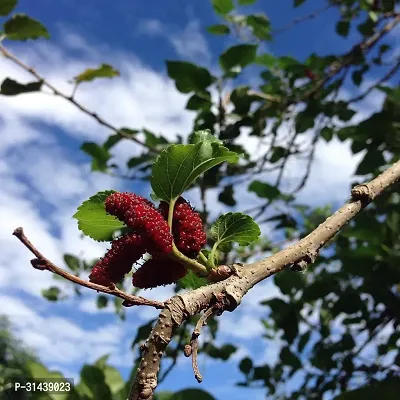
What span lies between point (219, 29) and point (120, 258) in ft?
5.51

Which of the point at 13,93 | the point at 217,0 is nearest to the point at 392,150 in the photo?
the point at 217,0

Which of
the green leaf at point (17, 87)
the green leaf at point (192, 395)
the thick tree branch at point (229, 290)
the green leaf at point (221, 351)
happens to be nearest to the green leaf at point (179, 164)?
the thick tree branch at point (229, 290)

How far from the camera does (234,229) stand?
571mm

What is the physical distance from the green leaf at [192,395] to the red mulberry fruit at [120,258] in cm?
65

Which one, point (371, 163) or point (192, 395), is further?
point (371, 163)

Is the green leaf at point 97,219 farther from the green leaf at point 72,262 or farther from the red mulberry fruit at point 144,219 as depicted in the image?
the green leaf at point 72,262

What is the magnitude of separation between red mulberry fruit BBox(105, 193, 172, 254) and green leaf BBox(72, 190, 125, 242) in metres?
0.04

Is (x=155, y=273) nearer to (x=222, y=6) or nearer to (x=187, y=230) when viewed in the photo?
(x=187, y=230)

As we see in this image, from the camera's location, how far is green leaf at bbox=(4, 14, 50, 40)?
145cm

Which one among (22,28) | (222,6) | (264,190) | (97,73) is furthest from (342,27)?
(22,28)

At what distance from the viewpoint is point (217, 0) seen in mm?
1836

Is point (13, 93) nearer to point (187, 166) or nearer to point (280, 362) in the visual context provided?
point (187, 166)

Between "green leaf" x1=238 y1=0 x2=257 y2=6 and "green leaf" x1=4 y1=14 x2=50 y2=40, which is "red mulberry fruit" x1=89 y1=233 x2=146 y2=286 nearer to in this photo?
"green leaf" x1=4 y1=14 x2=50 y2=40

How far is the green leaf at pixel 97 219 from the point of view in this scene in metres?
0.54
